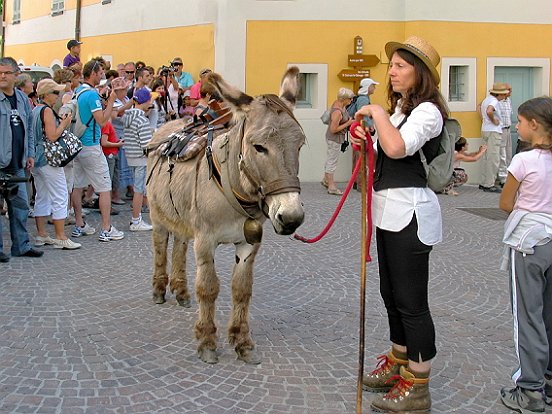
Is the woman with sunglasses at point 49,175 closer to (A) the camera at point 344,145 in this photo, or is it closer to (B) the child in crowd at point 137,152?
(B) the child in crowd at point 137,152

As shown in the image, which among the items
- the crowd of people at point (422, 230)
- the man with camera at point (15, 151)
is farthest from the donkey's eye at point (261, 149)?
the man with camera at point (15, 151)

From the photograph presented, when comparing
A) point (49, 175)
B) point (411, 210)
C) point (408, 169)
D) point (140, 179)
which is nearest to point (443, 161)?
point (408, 169)

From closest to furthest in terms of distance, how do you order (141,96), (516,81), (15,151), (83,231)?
1. (15,151)
2. (83,231)
3. (141,96)
4. (516,81)

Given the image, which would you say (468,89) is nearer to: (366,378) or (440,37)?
(440,37)

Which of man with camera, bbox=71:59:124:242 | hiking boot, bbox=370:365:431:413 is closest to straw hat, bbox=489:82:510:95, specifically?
man with camera, bbox=71:59:124:242

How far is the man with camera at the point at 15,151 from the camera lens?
293 inches

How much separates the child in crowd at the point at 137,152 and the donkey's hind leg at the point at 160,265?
10.6 ft

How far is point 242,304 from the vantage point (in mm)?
4922

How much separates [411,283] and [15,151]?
216 inches

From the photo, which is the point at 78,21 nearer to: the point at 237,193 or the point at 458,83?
the point at 458,83

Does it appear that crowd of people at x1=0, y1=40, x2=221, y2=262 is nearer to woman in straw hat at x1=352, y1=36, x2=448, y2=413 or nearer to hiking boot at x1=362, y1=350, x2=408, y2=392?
woman in straw hat at x1=352, y1=36, x2=448, y2=413

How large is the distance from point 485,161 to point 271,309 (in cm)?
968

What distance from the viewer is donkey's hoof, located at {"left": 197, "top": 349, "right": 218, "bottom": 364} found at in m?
4.77

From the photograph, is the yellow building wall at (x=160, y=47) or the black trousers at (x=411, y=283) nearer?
the black trousers at (x=411, y=283)
